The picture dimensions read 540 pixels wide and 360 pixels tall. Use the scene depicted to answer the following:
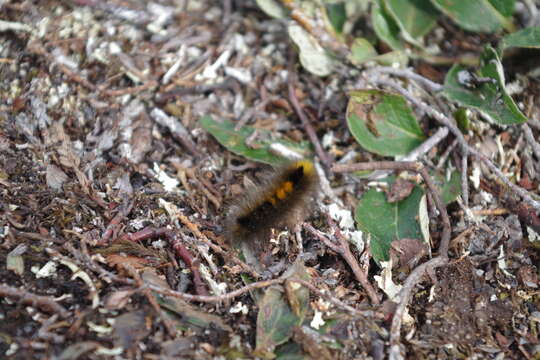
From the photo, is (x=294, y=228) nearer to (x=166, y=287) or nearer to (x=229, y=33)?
(x=166, y=287)

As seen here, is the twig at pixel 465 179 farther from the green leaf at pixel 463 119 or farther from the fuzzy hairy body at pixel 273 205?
the fuzzy hairy body at pixel 273 205

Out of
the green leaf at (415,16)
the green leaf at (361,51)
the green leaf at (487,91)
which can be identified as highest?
the green leaf at (415,16)

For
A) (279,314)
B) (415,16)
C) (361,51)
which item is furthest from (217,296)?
(415,16)

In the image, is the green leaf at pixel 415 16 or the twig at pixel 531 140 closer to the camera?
the twig at pixel 531 140

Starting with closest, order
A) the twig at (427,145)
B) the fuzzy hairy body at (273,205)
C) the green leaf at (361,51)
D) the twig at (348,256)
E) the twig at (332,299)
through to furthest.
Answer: the twig at (332,299) → the twig at (348,256) → the fuzzy hairy body at (273,205) → the twig at (427,145) → the green leaf at (361,51)

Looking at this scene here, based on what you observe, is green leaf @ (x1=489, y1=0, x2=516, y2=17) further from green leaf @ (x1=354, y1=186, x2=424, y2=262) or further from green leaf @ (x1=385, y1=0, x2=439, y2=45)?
green leaf @ (x1=354, y1=186, x2=424, y2=262)

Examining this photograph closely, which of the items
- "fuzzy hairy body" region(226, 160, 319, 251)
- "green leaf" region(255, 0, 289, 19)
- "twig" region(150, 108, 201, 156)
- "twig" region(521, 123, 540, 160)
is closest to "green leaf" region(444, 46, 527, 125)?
"twig" region(521, 123, 540, 160)

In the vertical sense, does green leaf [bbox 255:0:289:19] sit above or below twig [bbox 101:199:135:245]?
above

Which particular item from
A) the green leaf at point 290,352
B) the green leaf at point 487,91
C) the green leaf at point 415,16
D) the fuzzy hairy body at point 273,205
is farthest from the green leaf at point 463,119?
the green leaf at point 290,352

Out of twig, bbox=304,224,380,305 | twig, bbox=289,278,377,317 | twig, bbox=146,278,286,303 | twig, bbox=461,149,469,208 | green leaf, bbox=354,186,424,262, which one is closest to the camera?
twig, bbox=146,278,286,303
